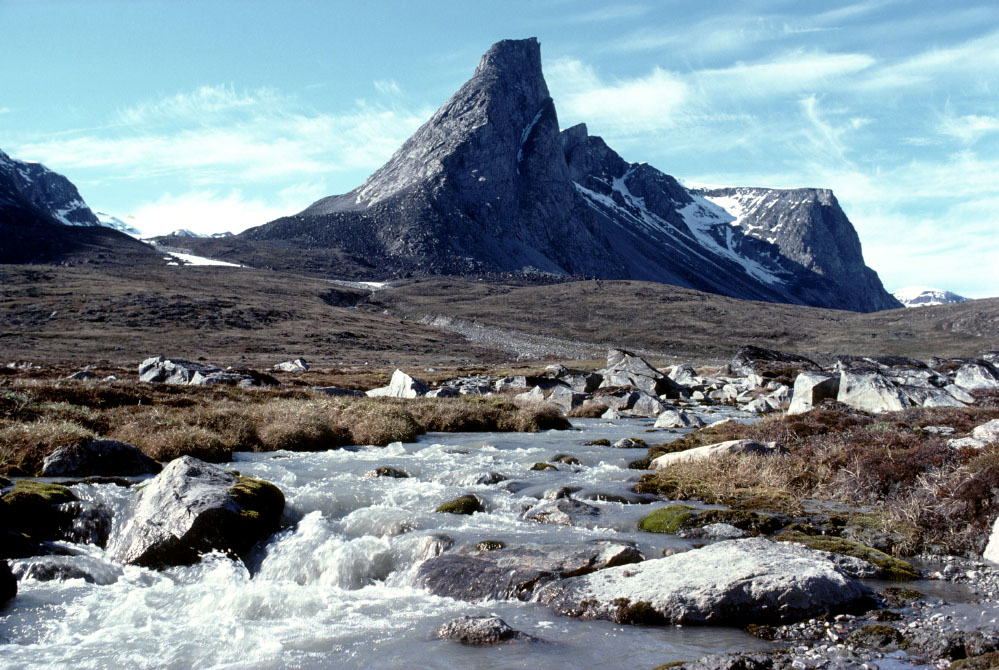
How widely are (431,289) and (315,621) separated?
18625 cm

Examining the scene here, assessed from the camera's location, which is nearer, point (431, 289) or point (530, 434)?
point (530, 434)

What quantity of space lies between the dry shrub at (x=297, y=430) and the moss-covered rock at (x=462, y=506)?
372 inches

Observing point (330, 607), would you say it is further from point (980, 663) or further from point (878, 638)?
point (980, 663)

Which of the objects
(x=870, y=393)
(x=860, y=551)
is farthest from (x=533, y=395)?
(x=860, y=551)

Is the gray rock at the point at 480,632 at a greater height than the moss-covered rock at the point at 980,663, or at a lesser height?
lesser

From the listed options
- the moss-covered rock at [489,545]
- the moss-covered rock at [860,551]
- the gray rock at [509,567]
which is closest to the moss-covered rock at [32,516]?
the gray rock at [509,567]

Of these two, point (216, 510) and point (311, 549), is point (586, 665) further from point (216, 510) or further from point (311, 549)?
point (216, 510)

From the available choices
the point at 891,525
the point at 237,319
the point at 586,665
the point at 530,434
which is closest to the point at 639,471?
the point at 891,525

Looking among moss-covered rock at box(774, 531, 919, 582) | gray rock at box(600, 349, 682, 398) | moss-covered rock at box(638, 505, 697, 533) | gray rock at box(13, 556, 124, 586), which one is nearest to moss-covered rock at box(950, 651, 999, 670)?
moss-covered rock at box(774, 531, 919, 582)

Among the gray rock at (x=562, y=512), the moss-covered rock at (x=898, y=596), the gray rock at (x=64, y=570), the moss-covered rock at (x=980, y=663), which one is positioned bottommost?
the gray rock at (x=64, y=570)

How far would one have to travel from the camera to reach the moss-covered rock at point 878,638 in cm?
679

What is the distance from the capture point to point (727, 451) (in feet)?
53.6

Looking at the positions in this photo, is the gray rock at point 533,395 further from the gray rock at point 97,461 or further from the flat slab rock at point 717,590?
the flat slab rock at point 717,590

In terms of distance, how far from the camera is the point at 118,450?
1471 cm
